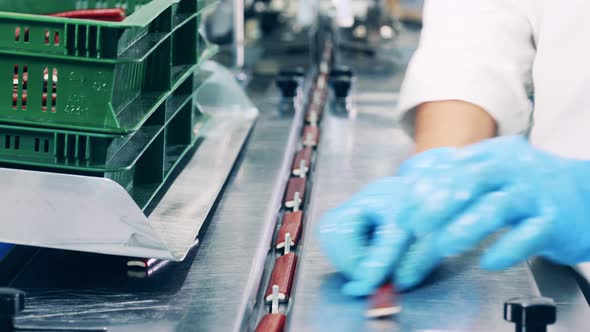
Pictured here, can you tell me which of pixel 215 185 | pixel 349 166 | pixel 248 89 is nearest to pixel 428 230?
pixel 215 185

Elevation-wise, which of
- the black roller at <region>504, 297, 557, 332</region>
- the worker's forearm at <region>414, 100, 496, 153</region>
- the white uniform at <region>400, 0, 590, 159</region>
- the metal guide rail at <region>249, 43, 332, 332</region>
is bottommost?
the metal guide rail at <region>249, 43, 332, 332</region>

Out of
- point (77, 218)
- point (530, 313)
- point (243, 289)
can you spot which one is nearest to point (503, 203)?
point (530, 313)

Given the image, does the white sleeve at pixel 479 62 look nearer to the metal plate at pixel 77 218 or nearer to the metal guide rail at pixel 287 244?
the metal guide rail at pixel 287 244

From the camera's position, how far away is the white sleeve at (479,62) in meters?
1.34

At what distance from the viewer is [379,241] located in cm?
98

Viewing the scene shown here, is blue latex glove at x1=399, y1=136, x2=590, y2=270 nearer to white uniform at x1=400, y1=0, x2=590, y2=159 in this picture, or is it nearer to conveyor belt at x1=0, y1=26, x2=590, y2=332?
conveyor belt at x1=0, y1=26, x2=590, y2=332

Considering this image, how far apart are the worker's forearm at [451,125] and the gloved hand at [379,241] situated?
0.76ft

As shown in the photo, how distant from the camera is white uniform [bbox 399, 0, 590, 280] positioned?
1290 millimetres

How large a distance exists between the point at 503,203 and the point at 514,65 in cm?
54

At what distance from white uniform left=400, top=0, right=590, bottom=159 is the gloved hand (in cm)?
37

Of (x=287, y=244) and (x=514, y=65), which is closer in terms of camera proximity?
(x=287, y=244)

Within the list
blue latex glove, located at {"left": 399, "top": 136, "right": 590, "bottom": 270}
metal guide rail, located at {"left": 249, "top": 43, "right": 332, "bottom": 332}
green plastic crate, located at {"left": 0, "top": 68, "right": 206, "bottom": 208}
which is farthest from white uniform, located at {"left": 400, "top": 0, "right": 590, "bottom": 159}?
green plastic crate, located at {"left": 0, "top": 68, "right": 206, "bottom": 208}

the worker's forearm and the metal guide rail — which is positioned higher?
the worker's forearm

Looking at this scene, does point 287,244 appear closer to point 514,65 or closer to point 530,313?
point 530,313
